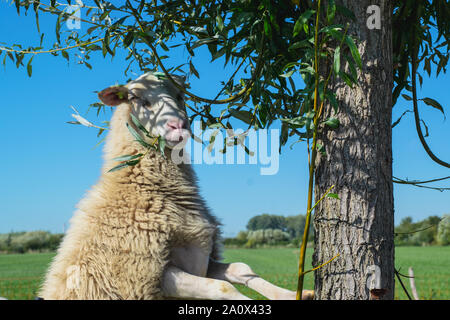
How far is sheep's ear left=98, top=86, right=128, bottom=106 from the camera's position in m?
2.96

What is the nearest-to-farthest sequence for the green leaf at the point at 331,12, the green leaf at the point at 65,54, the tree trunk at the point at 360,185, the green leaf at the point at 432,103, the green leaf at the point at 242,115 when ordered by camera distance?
the green leaf at the point at 331,12 < the tree trunk at the point at 360,185 < the green leaf at the point at 242,115 < the green leaf at the point at 432,103 < the green leaf at the point at 65,54

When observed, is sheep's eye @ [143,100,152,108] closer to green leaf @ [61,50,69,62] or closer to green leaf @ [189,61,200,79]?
green leaf @ [189,61,200,79]

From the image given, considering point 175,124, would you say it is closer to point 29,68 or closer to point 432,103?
point 29,68

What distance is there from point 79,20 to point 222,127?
1.57 m

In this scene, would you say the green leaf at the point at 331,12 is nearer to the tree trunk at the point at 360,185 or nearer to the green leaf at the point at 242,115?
the tree trunk at the point at 360,185

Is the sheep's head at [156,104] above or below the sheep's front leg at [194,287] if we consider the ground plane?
above

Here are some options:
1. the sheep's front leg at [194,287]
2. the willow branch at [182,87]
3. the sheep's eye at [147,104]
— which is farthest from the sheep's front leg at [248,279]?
the sheep's eye at [147,104]

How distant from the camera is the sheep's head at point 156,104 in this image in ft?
9.08

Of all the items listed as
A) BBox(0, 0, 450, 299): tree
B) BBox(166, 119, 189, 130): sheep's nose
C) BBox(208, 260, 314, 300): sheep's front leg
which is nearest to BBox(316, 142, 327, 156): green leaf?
BBox(0, 0, 450, 299): tree

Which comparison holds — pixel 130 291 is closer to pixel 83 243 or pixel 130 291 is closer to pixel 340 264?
pixel 83 243

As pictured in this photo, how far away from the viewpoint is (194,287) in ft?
8.11

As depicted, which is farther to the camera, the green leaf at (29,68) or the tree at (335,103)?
the green leaf at (29,68)

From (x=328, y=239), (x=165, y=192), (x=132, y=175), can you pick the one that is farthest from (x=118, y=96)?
(x=328, y=239)

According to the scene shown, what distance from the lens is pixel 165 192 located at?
9.32 feet
